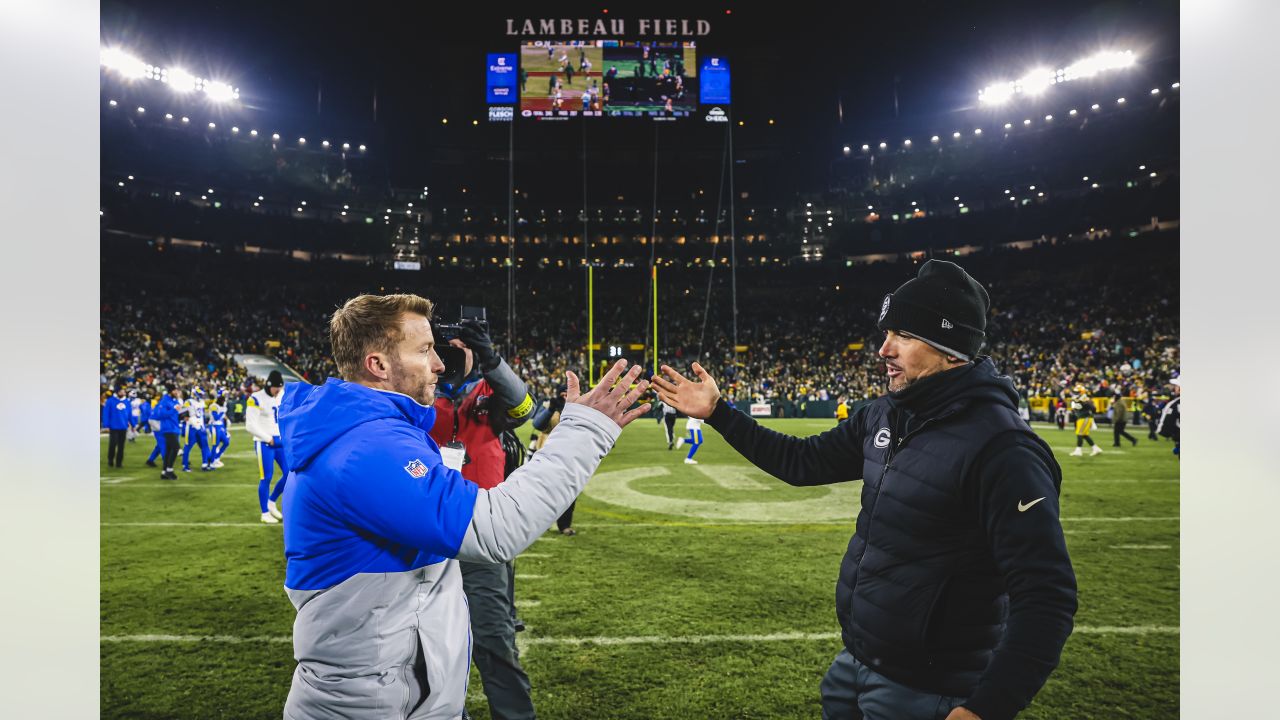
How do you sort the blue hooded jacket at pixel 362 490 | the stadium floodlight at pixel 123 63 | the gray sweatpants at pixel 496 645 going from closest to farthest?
the blue hooded jacket at pixel 362 490 → the gray sweatpants at pixel 496 645 → the stadium floodlight at pixel 123 63

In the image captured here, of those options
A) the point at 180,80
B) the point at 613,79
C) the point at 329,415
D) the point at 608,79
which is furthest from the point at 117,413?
the point at 180,80

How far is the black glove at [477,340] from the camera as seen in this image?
325 cm

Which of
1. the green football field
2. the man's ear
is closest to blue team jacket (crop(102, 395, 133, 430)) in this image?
the green football field

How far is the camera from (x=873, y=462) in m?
2.37

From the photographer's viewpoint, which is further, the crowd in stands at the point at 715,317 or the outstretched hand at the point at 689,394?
the crowd in stands at the point at 715,317

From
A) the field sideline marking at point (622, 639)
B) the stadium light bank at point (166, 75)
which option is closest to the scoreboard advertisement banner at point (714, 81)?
the stadium light bank at point (166, 75)

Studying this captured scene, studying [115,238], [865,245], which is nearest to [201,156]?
[115,238]

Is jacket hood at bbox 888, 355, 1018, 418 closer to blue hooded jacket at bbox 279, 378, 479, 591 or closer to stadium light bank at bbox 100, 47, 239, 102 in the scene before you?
blue hooded jacket at bbox 279, 378, 479, 591

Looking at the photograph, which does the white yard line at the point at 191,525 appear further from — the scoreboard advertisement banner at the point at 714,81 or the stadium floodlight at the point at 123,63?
the stadium floodlight at the point at 123,63

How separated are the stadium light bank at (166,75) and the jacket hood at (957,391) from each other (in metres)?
45.2

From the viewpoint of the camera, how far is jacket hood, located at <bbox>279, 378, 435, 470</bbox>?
179cm

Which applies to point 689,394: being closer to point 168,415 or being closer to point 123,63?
point 168,415
